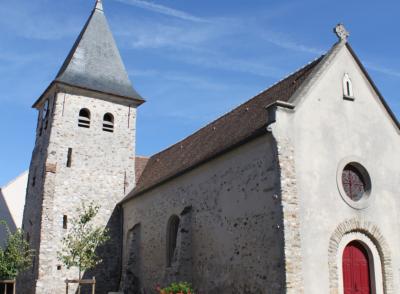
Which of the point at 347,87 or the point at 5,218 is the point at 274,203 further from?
the point at 5,218

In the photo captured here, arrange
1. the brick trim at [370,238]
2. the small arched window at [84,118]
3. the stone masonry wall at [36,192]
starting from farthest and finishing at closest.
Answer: the small arched window at [84,118]
the stone masonry wall at [36,192]
the brick trim at [370,238]

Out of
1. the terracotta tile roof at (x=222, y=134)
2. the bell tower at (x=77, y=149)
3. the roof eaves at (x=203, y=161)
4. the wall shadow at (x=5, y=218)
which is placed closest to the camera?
the roof eaves at (x=203, y=161)

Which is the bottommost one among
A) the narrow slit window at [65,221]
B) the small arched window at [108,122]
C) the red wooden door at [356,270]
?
the red wooden door at [356,270]

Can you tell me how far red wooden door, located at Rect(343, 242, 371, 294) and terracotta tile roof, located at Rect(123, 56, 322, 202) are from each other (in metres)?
4.16

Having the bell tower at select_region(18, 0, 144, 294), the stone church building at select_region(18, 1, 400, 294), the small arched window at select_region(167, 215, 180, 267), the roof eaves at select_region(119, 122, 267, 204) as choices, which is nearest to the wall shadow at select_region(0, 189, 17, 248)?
the bell tower at select_region(18, 0, 144, 294)

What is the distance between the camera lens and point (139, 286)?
760 inches

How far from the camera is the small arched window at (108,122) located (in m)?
23.3

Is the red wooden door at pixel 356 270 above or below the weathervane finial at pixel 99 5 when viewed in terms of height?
below

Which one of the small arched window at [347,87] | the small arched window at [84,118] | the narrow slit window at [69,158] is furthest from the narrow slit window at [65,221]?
the small arched window at [347,87]

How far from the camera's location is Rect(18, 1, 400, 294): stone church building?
1227 centimetres

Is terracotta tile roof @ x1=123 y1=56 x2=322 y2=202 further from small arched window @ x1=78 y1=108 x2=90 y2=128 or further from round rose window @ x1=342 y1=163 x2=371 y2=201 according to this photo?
small arched window @ x1=78 y1=108 x2=90 y2=128

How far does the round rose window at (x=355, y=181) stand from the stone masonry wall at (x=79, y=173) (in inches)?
475

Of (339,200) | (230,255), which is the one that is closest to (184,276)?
(230,255)

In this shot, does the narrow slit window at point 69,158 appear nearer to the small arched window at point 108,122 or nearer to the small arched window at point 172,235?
the small arched window at point 108,122
